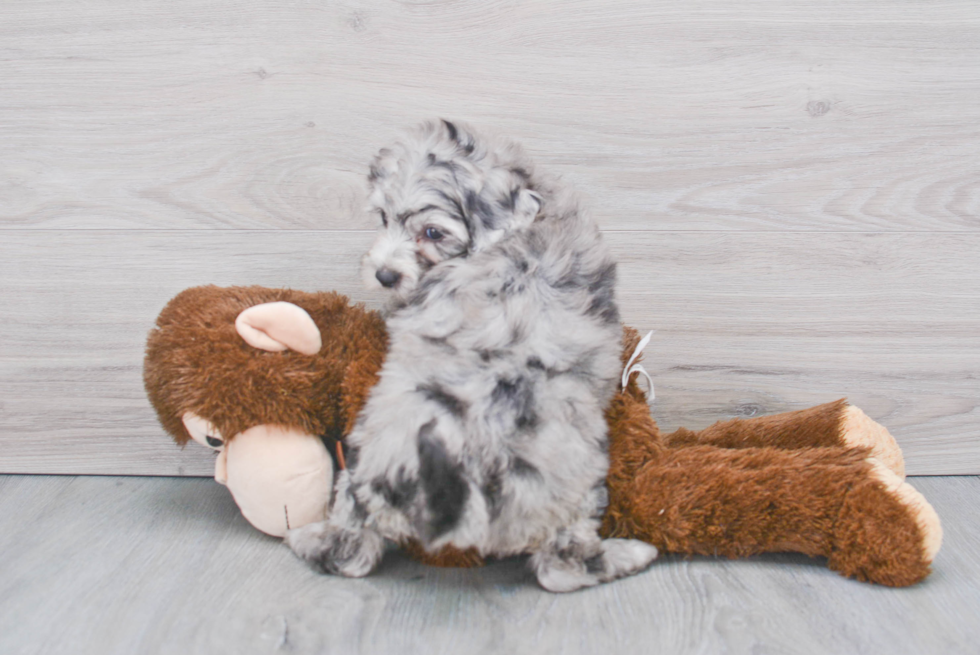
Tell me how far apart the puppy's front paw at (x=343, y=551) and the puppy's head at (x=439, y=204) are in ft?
1.33

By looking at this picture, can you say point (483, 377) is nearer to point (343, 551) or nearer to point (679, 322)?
point (343, 551)

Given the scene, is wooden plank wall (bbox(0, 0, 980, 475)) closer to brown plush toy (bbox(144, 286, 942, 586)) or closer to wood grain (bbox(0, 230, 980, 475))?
wood grain (bbox(0, 230, 980, 475))

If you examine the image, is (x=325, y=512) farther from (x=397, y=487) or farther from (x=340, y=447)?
(x=397, y=487)

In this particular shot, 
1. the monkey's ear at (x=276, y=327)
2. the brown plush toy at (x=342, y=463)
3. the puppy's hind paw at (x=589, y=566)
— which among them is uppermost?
the monkey's ear at (x=276, y=327)

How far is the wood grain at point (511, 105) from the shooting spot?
1.45 metres

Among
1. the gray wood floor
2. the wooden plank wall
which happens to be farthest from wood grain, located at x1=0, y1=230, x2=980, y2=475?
the gray wood floor

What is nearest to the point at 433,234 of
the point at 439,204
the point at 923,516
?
the point at 439,204

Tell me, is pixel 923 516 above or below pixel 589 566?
above

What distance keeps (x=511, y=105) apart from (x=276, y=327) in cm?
68

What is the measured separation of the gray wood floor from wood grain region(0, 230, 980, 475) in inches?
13.0

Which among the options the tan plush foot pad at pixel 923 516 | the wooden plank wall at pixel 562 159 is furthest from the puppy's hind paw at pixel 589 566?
the wooden plank wall at pixel 562 159

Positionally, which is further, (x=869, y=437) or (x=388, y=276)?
(x=869, y=437)

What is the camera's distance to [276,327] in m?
1.18

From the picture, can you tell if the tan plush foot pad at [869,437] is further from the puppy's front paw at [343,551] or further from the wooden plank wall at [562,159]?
the puppy's front paw at [343,551]
